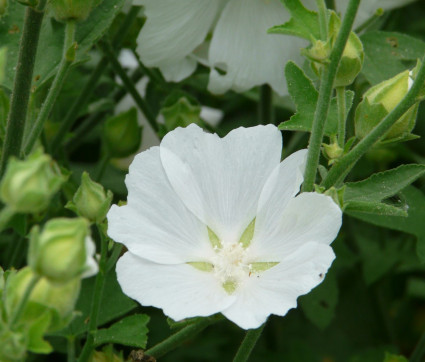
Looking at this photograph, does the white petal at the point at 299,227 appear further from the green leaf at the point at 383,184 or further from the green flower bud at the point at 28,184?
the green flower bud at the point at 28,184

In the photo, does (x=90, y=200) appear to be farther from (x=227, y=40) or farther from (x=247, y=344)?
(x=227, y=40)

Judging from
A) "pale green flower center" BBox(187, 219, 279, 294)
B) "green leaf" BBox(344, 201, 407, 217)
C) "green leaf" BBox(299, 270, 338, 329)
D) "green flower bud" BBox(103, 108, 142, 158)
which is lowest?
"green leaf" BBox(299, 270, 338, 329)

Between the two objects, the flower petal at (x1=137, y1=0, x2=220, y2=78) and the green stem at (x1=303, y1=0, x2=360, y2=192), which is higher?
the green stem at (x1=303, y1=0, x2=360, y2=192)

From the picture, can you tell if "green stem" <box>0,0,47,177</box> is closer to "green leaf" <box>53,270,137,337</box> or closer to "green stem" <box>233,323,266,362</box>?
"green leaf" <box>53,270,137,337</box>

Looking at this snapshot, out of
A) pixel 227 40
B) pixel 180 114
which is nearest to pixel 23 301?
pixel 180 114

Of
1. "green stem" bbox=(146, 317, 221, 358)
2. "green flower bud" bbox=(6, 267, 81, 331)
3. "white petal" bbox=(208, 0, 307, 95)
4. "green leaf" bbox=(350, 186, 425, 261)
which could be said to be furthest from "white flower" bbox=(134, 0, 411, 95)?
"green flower bud" bbox=(6, 267, 81, 331)

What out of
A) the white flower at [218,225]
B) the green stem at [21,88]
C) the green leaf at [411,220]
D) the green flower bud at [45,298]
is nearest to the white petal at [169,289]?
the white flower at [218,225]

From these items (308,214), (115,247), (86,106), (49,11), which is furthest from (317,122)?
(86,106)

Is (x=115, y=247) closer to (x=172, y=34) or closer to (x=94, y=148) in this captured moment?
(x=172, y=34)
